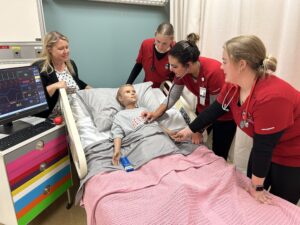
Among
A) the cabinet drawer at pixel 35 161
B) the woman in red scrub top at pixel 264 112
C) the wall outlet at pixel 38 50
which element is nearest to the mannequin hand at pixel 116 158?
the cabinet drawer at pixel 35 161

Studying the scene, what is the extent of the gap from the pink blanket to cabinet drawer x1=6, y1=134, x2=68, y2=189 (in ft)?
1.45

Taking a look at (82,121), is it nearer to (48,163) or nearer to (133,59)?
(48,163)

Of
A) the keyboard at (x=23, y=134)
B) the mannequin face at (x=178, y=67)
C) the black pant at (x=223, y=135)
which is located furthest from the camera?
the black pant at (x=223, y=135)

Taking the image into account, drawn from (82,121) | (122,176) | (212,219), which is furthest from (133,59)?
(212,219)

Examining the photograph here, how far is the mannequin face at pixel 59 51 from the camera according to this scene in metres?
2.02

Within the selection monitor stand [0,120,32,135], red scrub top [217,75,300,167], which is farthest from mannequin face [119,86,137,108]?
red scrub top [217,75,300,167]

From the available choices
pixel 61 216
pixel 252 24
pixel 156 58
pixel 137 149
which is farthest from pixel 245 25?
pixel 61 216

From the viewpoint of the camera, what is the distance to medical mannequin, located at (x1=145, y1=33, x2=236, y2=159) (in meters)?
1.66

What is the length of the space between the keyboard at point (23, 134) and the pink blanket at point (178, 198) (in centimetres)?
52

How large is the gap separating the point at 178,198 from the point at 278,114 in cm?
58

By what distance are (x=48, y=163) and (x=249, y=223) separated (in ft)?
4.43

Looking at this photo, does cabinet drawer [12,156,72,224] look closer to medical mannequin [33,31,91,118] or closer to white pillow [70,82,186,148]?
white pillow [70,82,186,148]

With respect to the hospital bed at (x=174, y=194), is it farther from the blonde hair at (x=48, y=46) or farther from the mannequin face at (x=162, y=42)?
the mannequin face at (x=162, y=42)

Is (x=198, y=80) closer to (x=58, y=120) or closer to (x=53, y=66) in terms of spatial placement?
(x=58, y=120)
